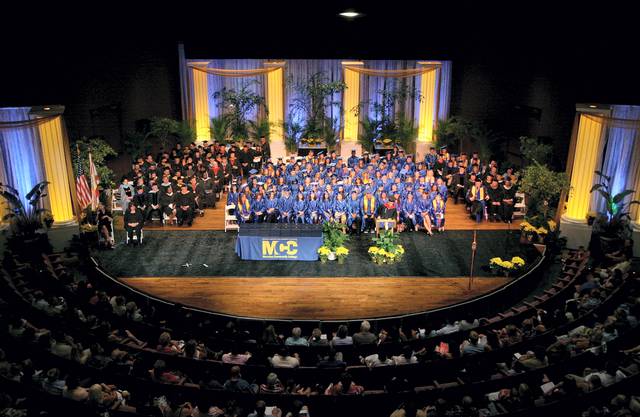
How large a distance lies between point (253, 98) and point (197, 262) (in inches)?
470

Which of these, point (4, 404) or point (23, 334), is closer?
point (4, 404)

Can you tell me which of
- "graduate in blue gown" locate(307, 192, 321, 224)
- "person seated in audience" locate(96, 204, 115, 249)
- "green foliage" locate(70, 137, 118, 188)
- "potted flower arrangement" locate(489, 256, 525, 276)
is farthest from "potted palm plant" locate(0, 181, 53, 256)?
"potted flower arrangement" locate(489, 256, 525, 276)

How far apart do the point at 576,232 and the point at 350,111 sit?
12564mm

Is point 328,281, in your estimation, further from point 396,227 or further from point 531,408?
point 531,408

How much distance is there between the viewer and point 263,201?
14852 mm

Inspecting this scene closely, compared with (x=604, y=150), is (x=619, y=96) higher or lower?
higher

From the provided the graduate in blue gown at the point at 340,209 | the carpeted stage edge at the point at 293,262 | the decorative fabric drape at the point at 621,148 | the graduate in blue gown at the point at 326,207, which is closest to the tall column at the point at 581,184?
the decorative fabric drape at the point at 621,148

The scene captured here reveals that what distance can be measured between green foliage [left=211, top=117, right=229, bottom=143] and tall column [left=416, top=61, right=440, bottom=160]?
26.5 feet

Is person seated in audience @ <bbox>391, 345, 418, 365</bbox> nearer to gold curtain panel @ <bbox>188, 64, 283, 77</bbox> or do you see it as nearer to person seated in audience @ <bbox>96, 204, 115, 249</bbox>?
person seated in audience @ <bbox>96, 204, 115, 249</bbox>

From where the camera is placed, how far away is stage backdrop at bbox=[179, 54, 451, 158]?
919 inches

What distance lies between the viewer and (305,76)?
80.6 ft

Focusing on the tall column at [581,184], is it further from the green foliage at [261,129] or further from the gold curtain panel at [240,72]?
the gold curtain panel at [240,72]

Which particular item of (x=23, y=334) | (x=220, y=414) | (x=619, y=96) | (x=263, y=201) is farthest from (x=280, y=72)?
(x=220, y=414)

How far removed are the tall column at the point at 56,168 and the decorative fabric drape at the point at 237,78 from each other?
36.0 feet
